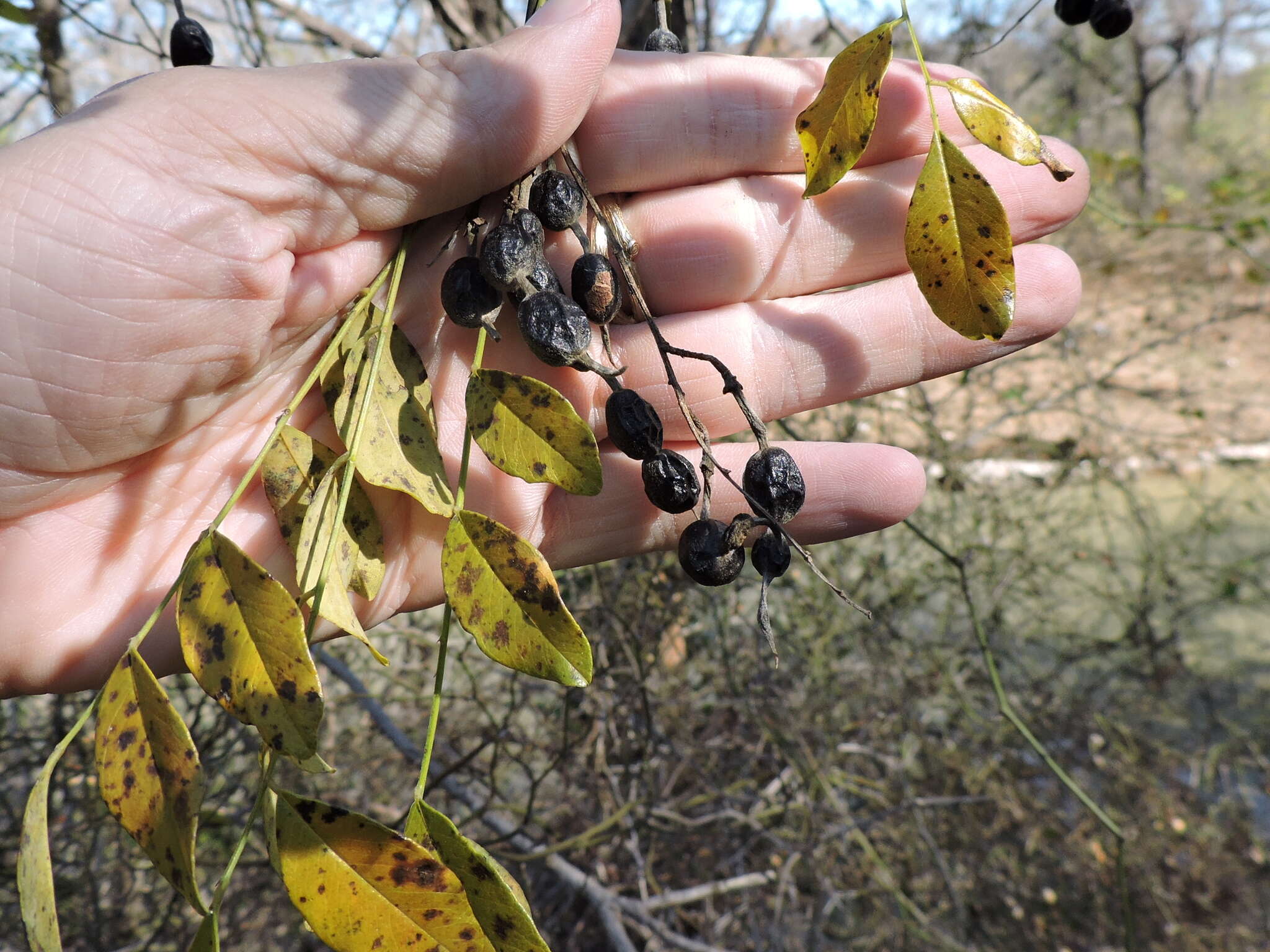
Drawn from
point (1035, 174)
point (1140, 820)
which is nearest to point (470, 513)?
point (1035, 174)

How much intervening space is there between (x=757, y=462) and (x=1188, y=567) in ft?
9.16

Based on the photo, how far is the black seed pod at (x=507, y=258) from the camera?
85 cm

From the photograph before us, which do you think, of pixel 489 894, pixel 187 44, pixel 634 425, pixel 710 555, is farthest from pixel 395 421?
pixel 187 44

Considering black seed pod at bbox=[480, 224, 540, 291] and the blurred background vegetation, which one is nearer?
black seed pod at bbox=[480, 224, 540, 291]

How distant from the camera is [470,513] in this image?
755 millimetres

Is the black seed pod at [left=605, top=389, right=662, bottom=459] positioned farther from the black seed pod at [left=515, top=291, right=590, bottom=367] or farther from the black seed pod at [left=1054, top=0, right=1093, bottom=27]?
the black seed pod at [left=1054, top=0, right=1093, bottom=27]

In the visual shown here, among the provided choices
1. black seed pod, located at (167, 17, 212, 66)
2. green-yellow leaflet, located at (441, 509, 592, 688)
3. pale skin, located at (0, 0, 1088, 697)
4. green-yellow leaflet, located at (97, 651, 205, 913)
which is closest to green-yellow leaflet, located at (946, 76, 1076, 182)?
pale skin, located at (0, 0, 1088, 697)

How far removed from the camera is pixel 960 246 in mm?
792

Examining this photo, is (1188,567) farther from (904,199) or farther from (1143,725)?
(904,199)

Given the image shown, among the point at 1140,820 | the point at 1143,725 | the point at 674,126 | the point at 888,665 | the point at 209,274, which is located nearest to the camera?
the point at 209,274

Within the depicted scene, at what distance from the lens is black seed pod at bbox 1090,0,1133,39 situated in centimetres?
113

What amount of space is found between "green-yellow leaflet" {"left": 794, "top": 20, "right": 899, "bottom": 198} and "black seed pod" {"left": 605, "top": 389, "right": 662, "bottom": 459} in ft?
0.83

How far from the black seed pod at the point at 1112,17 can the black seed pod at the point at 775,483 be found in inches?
30.0

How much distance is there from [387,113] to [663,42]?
38 cm
